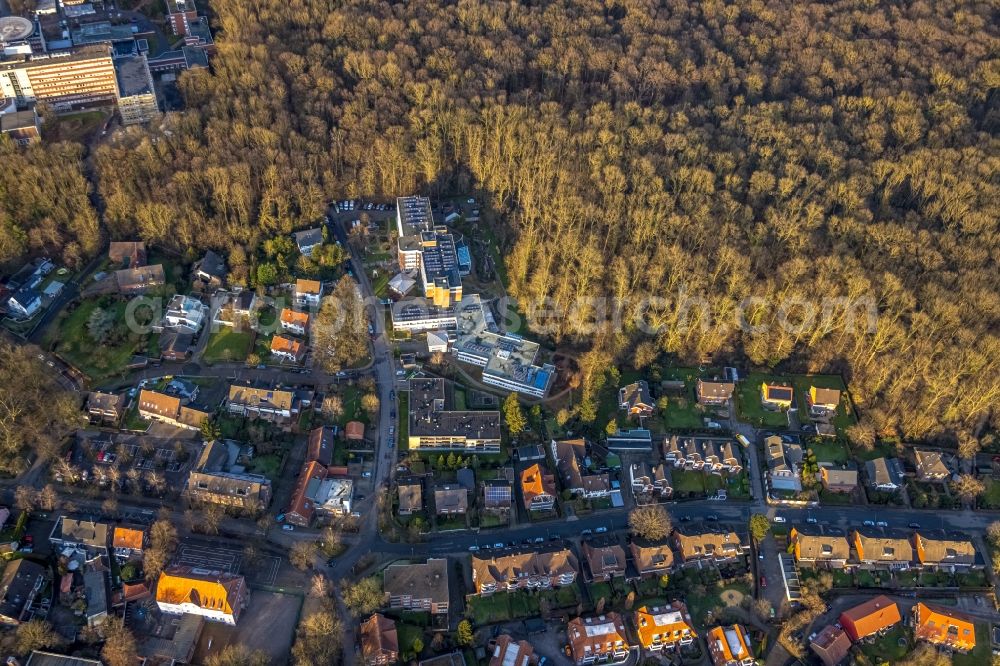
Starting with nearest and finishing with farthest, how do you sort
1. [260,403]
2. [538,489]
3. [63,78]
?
[538,489] < [260,403] < [63,78]

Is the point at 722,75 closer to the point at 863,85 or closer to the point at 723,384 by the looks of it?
the point at 863,85

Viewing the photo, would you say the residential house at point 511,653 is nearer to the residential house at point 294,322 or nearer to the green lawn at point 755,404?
the green lawn at point 755,404

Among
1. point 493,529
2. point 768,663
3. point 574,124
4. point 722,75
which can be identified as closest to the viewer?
point 768,663

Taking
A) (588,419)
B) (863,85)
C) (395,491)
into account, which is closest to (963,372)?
(588,419)

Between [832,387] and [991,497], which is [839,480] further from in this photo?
[991,497]

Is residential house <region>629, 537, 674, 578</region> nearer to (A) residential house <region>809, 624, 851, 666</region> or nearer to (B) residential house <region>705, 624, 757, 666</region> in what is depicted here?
(B) residential house <region>705, 624, 757, 666</region>

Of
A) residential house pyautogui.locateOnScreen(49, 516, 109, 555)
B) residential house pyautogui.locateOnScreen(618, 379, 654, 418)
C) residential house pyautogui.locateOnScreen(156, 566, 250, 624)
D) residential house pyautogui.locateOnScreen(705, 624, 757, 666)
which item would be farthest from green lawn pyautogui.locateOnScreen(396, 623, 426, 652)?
residential house pyautogui.locateOnScreen(618, 379, 654, 418)

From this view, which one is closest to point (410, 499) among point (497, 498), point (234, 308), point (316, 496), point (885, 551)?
point (497, 498)
